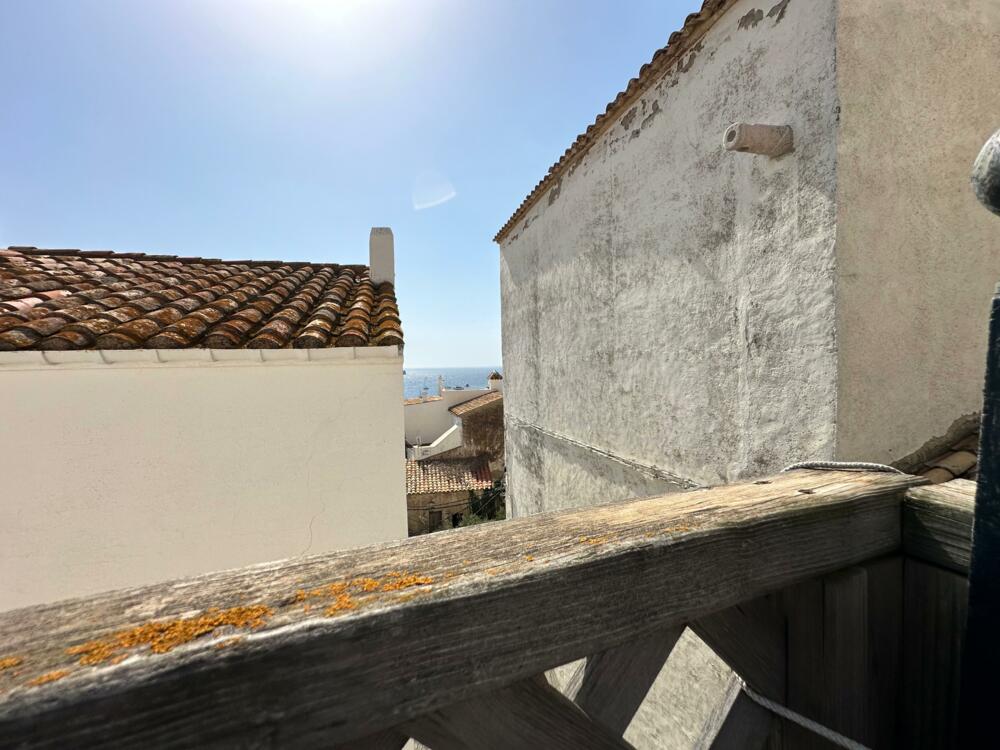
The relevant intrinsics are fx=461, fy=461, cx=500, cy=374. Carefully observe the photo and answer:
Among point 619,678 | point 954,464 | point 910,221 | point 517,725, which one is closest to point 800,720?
point 619,678

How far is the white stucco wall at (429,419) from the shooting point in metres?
25.8

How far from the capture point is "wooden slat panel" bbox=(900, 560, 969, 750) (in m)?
0.81

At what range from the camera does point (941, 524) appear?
86cm

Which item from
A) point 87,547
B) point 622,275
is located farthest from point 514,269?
point 87,547

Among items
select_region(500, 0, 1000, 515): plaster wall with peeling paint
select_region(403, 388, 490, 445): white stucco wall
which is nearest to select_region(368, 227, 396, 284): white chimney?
select_region(500, 0, 1000, 515): plaster wall with peeling paint

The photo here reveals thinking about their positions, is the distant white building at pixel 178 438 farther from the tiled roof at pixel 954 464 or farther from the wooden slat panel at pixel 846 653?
the tiled roof at pixel 954 464

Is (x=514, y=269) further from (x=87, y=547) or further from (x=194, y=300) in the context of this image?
(x=87, y=547)

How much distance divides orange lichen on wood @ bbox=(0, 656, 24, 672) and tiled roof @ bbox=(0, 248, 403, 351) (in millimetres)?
3097

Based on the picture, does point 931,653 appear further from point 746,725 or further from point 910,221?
point 910,221

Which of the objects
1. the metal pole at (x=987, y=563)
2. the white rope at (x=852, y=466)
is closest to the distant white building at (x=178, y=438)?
the white rope at (x=852, y=466)

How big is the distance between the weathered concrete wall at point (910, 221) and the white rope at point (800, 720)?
7.81ft

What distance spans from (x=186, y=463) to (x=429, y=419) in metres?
22.9

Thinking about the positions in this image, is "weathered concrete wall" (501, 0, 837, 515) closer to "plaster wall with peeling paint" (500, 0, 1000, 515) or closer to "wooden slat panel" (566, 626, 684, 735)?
"plaster wall with peeling paint" (500, 0, 1000, 515)

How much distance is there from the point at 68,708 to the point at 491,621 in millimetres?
413
